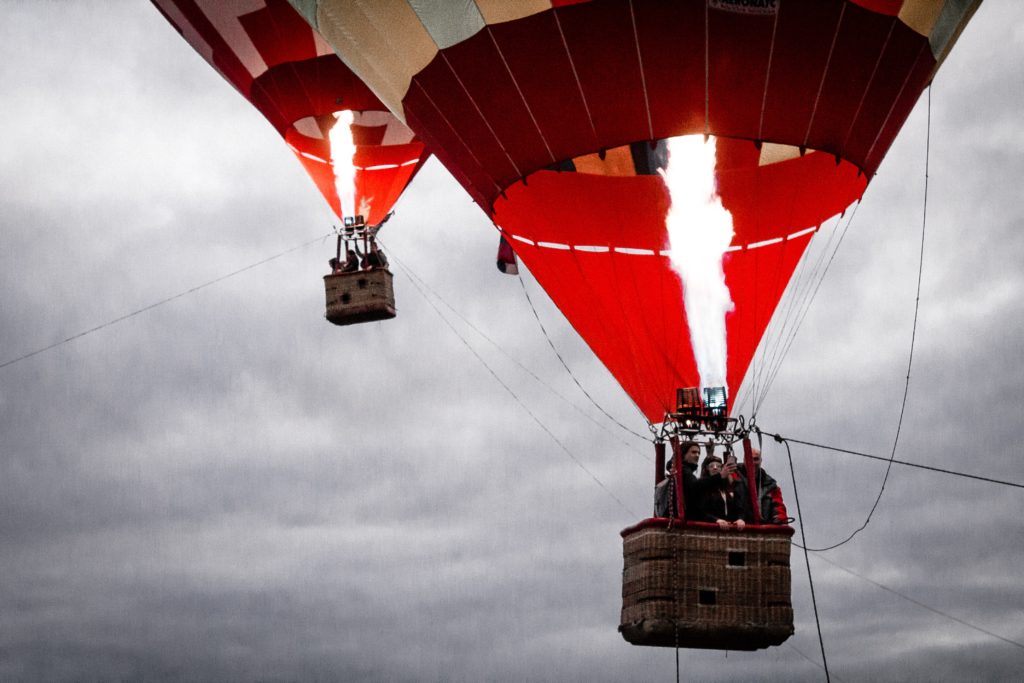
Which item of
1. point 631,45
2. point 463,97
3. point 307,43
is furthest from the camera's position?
point 307,43

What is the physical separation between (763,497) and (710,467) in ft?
1.11

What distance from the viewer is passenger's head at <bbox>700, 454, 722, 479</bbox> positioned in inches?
381

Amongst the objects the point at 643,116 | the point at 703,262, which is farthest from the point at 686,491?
the point at 643,116

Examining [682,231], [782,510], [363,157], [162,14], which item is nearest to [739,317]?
[682,231]

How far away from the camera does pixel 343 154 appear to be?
1628cm

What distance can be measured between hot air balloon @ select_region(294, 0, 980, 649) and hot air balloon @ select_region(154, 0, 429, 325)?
444 centimetres

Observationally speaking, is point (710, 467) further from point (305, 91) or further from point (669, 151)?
point (305, 91)

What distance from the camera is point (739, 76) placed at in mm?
9977

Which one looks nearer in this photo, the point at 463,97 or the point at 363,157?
the point at 463,97

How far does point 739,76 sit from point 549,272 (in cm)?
199

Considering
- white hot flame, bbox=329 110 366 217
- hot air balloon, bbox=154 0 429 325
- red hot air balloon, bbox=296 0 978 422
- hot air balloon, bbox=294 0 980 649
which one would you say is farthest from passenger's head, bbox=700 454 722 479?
white hot flame, bbox=329 110 366 217

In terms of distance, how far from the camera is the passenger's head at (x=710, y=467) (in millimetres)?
9672

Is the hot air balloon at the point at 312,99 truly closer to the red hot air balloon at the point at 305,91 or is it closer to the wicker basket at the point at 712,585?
the red hot air balloon at the point at 305,91

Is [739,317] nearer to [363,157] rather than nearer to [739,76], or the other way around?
[739,76]
